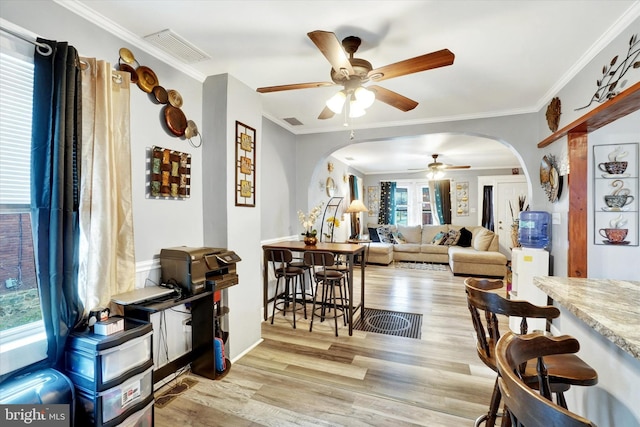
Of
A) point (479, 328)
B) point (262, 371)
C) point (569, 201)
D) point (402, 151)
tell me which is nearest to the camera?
point (479, 328)

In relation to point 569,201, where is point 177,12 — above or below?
above

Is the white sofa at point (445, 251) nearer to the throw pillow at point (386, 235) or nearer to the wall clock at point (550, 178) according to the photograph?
the throw pillow at point (386, 235)

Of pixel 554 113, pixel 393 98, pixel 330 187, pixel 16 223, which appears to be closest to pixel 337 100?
pixel 393 98

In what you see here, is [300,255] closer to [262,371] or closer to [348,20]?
[262,371]

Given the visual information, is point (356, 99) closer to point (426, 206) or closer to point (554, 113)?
point (554, 113)

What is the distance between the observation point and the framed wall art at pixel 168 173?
2186 millimetres

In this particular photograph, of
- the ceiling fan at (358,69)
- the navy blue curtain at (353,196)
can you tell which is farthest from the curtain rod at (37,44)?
the navy blue curtain at (353,196)

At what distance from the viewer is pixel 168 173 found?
2.29m

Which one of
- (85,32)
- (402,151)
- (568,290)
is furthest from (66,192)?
(402,151)

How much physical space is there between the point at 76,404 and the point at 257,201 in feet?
6.35

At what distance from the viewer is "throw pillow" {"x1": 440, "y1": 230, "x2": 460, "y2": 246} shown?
7219mm

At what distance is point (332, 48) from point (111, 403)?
2.23 metres

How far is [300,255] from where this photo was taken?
4141 mm

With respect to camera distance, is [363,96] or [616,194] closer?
[363,96]
